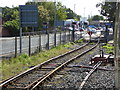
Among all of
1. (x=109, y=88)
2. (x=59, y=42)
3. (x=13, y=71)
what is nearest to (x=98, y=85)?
(x=109, y=88)

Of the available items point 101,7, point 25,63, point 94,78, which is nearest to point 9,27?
point 101,7

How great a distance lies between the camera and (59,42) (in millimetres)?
29250

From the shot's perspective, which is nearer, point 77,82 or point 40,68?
point 77,82

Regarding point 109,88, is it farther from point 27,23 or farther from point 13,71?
point 27,23

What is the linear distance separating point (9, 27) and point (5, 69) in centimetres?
4034

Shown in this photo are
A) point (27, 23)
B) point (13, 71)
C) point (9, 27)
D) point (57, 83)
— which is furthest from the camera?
point (9, 27)

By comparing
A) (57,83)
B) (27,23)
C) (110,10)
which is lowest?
(57,83)

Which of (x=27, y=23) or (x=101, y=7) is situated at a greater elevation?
(x=101, y=7)

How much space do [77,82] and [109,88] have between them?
55.0 inches

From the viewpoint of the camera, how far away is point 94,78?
10258 millimetres

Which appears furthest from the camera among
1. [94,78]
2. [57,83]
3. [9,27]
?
[9,27]

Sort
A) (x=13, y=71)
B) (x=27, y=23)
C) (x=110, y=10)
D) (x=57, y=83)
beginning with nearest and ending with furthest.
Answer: (x=57, y=83), (x=13, y=71), (x=27, y=23), (x=110, y=10)

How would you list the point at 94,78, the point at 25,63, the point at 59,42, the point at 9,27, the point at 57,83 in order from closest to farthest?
1. the point at 57,83
2. the point at 94,78
3. the point at 25,63
4. the point at 59,42
5. the point at 9,27

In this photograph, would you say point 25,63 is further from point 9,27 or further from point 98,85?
point 9,27
